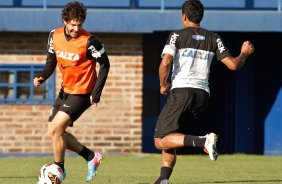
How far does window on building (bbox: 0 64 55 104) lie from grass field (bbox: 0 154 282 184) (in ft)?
5.79

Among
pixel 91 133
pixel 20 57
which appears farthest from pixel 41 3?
pixel 91 133

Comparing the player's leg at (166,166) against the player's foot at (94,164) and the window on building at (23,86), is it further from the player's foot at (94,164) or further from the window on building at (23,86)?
the window on building at (23,86)

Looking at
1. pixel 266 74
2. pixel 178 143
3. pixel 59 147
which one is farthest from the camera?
pixel 266 74

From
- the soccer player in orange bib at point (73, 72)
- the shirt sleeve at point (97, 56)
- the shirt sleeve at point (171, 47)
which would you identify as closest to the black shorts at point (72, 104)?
the soccer player in orange bib at point (73, 72)

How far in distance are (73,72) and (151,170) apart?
4.46 meters

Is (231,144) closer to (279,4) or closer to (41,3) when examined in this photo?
(279,4)

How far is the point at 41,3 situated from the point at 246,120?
5.38m

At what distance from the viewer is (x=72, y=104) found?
11453 mm

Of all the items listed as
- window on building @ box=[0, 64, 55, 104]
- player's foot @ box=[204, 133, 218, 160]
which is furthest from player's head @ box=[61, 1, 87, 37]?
window on building @ box=[0, 64, 55, 104]

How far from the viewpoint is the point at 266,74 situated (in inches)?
883

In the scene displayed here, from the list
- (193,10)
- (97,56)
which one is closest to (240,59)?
(193,10)

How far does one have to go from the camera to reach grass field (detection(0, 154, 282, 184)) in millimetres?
13062

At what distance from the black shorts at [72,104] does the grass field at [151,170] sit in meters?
1.25

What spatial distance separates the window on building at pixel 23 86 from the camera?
2058 centimetres
